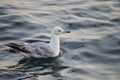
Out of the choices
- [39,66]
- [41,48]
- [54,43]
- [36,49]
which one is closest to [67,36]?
[54,43]

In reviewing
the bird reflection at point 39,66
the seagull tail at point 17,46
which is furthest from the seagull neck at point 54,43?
the seagull tail at point 17,46

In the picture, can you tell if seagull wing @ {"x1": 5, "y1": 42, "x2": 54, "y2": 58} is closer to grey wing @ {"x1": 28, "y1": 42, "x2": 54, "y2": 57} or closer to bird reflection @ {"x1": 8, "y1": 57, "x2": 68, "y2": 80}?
grey wing @ {"x1": 28, "y1": 42, "x2": 54, "y2": 57}

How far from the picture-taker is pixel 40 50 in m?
13.6

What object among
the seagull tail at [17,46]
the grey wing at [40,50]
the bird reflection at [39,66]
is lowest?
the bird reflection at [39,66]

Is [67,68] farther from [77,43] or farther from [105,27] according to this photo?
[105,27]

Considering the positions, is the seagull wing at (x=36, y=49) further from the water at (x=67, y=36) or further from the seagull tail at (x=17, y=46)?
the water at (x=67, y=36)

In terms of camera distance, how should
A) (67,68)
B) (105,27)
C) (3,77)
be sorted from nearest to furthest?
1. (3,77)
2. (67,68)
3. (105,27)

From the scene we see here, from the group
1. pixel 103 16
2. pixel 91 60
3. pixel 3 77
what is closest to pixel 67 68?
pixel 91 60

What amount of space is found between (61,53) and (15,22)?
315cm

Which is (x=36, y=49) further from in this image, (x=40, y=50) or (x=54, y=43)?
(x=54, y=43)

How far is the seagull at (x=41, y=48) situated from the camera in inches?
528

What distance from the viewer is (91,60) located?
1367cm

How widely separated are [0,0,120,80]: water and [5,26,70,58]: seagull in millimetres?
207

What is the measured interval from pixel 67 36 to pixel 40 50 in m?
2.24
